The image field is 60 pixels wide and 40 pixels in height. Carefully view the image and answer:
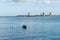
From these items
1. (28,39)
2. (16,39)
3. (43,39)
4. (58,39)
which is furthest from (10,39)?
(58,39)

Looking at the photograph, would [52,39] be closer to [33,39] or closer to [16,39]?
[33,39]

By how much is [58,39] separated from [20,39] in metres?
9.67

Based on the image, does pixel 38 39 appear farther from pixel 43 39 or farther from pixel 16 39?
pixel 16 39

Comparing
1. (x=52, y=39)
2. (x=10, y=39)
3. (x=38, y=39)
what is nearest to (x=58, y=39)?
(x=52, y=39)

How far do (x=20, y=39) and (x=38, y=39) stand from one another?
15.1 feet

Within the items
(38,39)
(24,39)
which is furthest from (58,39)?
(24,39)

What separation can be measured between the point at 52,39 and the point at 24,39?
716 centimetres

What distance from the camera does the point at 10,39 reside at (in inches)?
1875

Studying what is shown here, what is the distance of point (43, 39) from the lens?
47281 millimetres

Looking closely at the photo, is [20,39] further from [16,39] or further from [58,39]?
[58,39]

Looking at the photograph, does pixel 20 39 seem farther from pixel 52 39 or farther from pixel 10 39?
pixel 52 39

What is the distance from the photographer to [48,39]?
156 ft

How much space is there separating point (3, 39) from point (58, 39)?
45.9 feet

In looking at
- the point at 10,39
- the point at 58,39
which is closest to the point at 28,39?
the point at 10,39
